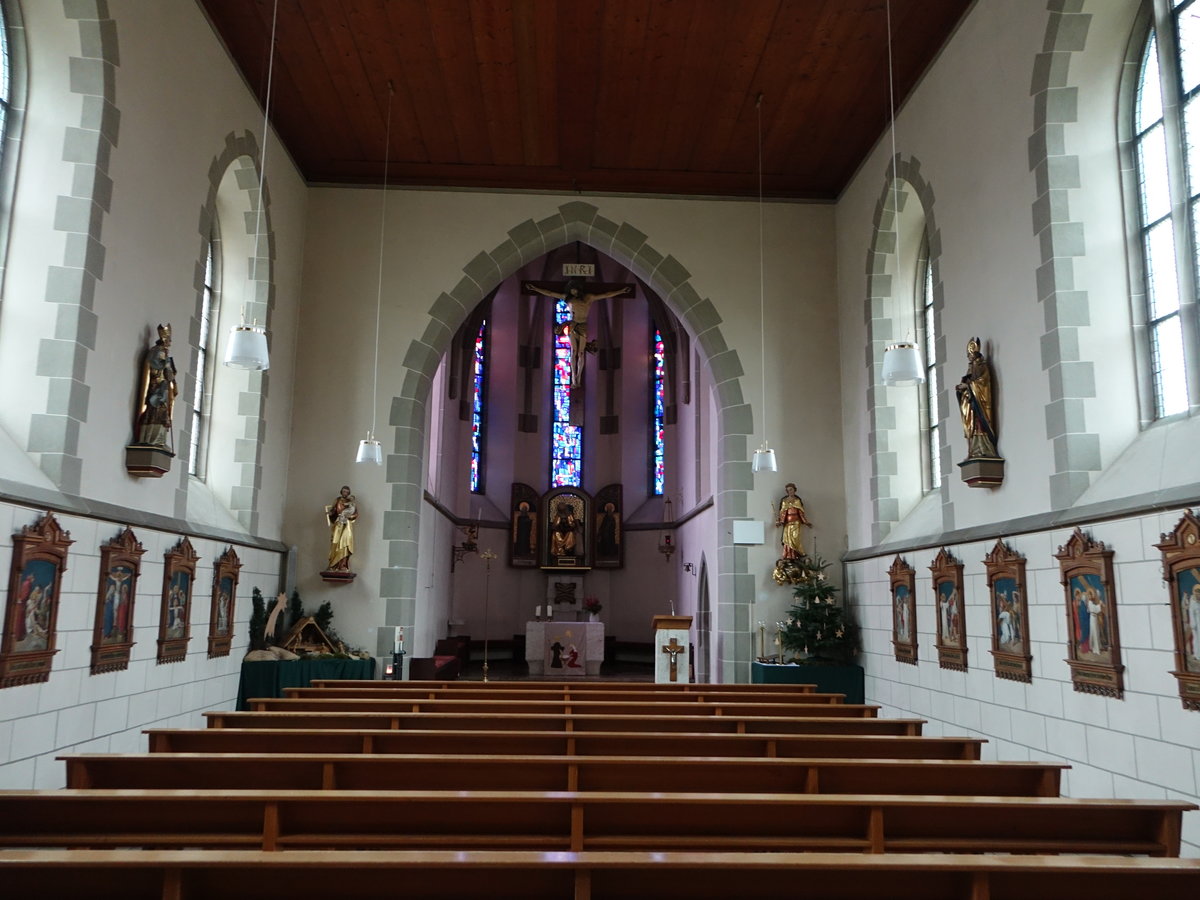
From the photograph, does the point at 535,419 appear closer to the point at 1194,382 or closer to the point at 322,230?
the point at 322,230

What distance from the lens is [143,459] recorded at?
702 cm

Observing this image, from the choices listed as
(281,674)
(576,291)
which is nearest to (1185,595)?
(281,674)

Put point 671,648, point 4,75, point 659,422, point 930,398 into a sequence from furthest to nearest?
point 659,422 → point 671,648 → point 930,398 → point 4,75

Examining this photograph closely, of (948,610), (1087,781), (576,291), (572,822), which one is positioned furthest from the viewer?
(576,291)

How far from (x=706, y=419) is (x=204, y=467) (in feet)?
27.3

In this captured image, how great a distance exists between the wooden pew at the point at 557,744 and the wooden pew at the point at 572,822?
4.08ft

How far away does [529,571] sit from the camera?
1958cm

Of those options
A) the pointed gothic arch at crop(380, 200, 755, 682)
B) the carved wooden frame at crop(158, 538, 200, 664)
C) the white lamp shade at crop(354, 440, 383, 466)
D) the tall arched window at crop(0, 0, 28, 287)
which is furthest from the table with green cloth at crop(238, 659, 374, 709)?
the tall arched window at crop(0, 0, 28, 287)

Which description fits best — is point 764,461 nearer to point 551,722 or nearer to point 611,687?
point 611,687

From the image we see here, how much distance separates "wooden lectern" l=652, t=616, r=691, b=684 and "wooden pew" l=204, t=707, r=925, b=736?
→ 4.63m

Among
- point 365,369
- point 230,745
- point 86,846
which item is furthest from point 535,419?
point 86,846

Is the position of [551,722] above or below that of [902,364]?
below

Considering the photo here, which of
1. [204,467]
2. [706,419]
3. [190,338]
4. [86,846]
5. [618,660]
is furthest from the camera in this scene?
[618,660]

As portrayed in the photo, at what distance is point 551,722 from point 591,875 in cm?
316
